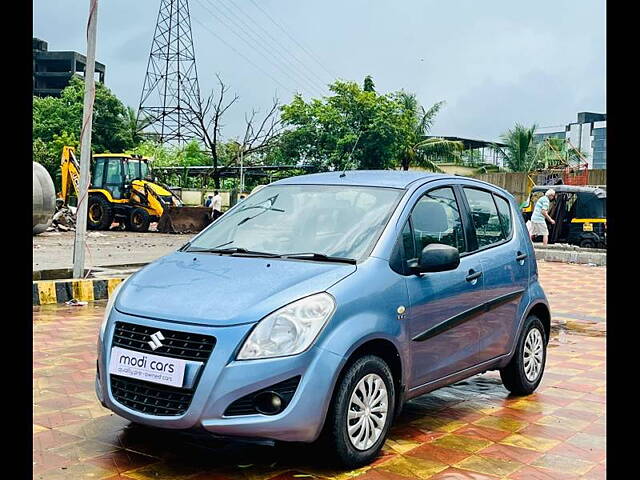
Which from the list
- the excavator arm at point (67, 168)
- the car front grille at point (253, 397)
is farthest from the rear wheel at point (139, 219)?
the car front grille at point (253, 397)

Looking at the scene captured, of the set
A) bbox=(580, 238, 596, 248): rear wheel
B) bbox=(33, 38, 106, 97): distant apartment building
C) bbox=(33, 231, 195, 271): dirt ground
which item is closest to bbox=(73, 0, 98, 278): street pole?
bbox=(33, 231, 195, 271): dirt ground

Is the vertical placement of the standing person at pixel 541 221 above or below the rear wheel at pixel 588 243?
above

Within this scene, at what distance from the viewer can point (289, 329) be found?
365 centimetres

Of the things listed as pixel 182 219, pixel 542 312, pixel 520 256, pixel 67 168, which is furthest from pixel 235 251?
pixel 67 168

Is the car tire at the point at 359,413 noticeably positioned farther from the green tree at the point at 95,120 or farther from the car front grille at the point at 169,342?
the green tree at the point at 95,120

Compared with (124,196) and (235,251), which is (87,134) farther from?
(124,196)

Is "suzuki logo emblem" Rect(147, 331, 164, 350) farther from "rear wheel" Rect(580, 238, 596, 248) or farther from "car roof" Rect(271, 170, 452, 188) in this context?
"rear wheel" Rect(580, 238, 596, 248)

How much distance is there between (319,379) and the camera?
3613 mm

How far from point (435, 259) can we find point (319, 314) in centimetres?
90

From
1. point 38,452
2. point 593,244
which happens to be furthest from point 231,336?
point 593,244

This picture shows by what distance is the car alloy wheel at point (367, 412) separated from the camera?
12.6 ft

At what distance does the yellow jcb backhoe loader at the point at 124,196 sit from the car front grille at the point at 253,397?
23.1 meters

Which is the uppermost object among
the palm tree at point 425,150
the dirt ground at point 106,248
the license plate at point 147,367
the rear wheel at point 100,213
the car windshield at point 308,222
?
the palm tree at point 425,150
